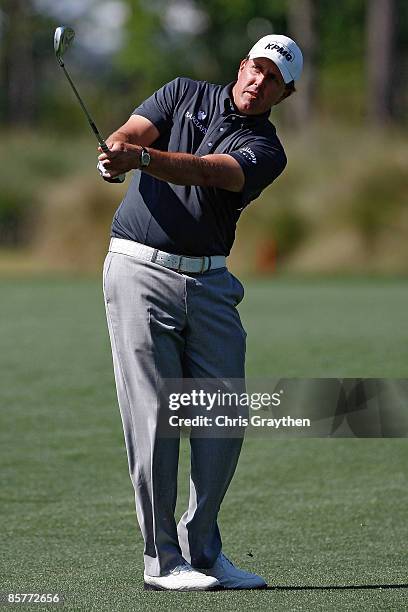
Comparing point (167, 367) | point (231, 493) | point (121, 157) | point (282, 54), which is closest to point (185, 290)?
point (167, 367)

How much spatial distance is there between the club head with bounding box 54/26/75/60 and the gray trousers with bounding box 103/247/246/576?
750 mm

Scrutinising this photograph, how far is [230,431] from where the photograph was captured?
196 inches

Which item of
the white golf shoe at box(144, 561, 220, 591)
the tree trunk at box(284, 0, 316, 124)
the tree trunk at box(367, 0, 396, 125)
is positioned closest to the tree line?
the tree trunk at box(284, 0, 316, 124)

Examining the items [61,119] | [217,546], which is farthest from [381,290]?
[61,119]

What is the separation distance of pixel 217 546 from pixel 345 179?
65.0 feet

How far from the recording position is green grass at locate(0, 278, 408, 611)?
4969 millimetres

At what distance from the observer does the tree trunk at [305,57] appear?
1359 inches

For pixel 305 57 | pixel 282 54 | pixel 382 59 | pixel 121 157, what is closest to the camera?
pixel 121 157

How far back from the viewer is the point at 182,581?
4898mm

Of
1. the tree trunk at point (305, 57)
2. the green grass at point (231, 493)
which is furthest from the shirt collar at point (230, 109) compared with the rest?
the tree trunk at point (305, 57)

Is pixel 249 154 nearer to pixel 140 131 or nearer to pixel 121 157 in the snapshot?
pixel 140 131

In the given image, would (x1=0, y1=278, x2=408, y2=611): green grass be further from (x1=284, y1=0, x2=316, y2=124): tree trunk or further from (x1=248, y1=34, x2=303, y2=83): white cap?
(x1=284, y1=0, x2=316, y2=124): tree trunk

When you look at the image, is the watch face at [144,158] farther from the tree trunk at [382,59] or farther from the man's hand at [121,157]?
the tree trunk at [382,59]

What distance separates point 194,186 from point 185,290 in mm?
371
